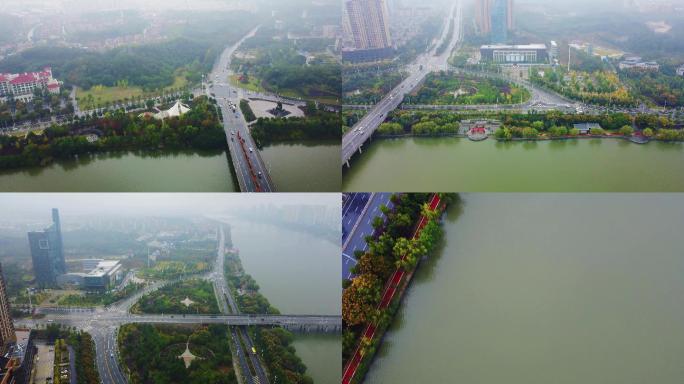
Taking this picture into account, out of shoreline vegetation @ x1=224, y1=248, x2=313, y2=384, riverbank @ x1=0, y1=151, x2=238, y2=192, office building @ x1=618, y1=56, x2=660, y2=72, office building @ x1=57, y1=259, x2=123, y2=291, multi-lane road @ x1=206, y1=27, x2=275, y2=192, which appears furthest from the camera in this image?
office building @ x1=618, y1=56, x2=660, y2=72

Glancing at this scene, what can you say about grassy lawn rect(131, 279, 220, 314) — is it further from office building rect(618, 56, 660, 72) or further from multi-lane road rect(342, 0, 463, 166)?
office building rect(618, 56, 660, 72)

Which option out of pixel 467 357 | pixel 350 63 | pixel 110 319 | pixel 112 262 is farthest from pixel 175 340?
pixel 350 63

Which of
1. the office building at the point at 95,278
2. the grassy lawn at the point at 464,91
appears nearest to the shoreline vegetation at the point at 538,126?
the grassy lawn at the point at 464,91

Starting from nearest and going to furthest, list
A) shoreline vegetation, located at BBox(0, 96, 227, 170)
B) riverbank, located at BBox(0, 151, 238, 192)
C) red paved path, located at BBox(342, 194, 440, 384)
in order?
red paved path, located at BBox(342, 194, 440, 384), riverbank, located at BBox(0, 151, 238, 192), shoreline vegetation, located at BBox(0, 96, 227, 170)

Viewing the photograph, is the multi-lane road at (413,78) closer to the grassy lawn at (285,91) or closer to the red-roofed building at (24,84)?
the grassy lawn at (285,91)

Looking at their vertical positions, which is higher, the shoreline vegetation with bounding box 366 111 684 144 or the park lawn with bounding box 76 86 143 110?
the park lawn with bounding box 76 86 143 110

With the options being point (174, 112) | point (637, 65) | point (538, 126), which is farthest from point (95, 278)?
point (637, 65)

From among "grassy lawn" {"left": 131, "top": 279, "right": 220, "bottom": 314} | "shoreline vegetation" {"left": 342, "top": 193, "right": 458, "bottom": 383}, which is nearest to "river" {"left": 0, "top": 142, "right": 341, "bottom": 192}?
"shoreline vegetation" {"left": 342, "top": 193, "right": 458, "bottom": 383}
